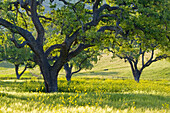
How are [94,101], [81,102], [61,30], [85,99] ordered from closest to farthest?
[81,102]
[94,101]
[85,99]
[61,30]

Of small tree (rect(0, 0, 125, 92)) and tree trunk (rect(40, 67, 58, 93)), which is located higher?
small tree (rect(0, 0, 125, 92))

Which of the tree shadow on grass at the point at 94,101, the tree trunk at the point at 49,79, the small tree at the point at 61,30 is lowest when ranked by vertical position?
the tree shadow on grass at the point at 94,101

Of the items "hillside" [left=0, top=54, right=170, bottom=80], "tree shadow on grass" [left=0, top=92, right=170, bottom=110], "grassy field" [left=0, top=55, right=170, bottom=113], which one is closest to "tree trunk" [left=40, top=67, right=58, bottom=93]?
"grassy field" [left=0, top=55, right=170, bottom=113]

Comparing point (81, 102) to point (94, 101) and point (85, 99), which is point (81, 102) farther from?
point (85, 99)

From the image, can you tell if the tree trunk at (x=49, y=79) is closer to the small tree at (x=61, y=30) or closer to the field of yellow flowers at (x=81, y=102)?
the small tree at (x=61, y=30)

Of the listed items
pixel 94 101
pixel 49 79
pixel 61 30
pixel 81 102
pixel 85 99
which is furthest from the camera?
pixel 61 30

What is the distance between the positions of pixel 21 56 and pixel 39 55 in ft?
94.2

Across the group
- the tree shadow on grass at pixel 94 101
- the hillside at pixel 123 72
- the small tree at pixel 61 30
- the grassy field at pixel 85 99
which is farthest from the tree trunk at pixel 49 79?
the hillside at pixel 123 72

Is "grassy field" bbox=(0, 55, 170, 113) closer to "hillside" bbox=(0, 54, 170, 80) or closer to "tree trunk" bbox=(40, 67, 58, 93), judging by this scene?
"tree trunk" bbox=(40, 67, 58, 93)

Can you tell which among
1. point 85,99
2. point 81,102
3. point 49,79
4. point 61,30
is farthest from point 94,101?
point 61,30

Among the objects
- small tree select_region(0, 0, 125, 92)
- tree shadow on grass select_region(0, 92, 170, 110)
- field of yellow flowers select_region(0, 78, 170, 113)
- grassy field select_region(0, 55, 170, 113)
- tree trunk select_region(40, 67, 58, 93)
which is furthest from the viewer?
tree trunk select_region(40, 67, 58, 93)

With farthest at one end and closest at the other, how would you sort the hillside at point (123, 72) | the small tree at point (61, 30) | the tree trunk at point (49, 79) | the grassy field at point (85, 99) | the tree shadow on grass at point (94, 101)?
the hillside at point (123, 72)
the tree trunk at point (49, 79)
the small tree at point (61, 30)
the tree shadow on grass at point (94, 101)
the grassy field at point (85, 99)

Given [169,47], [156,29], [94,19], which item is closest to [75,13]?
[94,19]

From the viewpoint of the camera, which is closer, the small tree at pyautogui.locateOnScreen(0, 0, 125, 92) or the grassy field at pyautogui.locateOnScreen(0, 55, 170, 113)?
the grassy field at pyautogui.locateOnScreen(0, 55, 170, 113)
